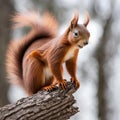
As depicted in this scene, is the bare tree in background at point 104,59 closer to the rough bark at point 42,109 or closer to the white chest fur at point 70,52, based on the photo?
the white chest fur at point 70,52

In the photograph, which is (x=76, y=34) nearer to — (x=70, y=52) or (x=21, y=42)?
(x=70, y=52)

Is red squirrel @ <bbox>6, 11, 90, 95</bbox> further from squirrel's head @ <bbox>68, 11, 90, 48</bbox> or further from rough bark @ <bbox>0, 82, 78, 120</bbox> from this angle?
rough bark @ <bbox>0, 82, 78, 120</bbox>

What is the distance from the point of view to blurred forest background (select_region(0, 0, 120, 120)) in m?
8.17

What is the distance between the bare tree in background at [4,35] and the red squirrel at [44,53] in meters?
2.20

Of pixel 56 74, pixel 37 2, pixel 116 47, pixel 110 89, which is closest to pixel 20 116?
pixel 56 74

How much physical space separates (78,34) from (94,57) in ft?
17.5

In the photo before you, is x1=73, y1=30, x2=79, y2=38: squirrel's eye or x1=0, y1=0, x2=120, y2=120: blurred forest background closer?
x1=73, y1=30, x2=79, y2=38: squirrel's eye

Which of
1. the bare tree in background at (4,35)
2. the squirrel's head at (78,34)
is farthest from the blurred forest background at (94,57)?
the squirrel's head at (78,34)

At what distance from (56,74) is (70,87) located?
0.17m

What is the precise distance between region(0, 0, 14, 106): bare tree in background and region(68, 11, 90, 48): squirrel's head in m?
3.01

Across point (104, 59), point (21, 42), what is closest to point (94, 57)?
point (104, 59)

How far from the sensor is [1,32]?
8242 millimetres

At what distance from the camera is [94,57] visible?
9.83m

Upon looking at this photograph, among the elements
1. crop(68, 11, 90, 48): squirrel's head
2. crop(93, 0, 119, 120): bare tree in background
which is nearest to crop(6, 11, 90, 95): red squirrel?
crop(68, 11, 90, 48): squirrel's head
